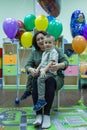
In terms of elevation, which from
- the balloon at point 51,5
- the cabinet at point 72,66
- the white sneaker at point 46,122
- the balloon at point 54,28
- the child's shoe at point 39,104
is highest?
the balloon at point 51,5

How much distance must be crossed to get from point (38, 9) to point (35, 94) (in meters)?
2.93

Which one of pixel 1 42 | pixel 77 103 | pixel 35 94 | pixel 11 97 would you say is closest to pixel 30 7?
pixel 1 42

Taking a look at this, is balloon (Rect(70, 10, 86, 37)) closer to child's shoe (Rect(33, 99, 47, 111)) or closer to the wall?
child's shoe (Rect(33, 99, 47, 111))

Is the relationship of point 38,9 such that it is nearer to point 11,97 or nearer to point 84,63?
point 84,63

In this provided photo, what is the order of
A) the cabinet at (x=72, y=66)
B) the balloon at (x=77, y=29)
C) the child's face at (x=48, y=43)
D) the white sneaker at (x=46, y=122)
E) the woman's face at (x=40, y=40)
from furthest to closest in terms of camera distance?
1. the cabinet at (x=72, y=66)
2. the balloon at (x=77, y=29)
3. the woman's face at (x=40, y=40)
4. the child's face at (x=48, y=43)
5. the white sneaker at (x=46, y=122)

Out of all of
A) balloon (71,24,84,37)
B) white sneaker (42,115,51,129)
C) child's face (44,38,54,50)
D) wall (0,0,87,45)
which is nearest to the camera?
white sneaker (42,115,51,129)

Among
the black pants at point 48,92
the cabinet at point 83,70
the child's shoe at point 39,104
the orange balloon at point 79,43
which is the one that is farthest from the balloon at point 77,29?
the cabinet at point 83,70

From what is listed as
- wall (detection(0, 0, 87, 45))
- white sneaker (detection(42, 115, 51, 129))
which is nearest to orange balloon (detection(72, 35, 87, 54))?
white sneaker (detection(42, 115, 51, 129))

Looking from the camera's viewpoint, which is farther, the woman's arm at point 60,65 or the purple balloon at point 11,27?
the purple balloon at point 11,27

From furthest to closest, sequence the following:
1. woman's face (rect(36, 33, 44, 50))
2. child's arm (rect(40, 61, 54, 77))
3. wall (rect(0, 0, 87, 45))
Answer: wall (rect(0, 0, 87, 45)), woman's face (rect(36, 33, 44, 50)), child's arm (rect(40, 61, 54, 77))

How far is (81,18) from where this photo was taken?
8.68ft

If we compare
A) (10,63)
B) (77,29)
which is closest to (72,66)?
(10,63)

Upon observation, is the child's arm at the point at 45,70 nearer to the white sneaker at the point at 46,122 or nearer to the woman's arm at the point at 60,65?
the woman's arm at the point at 60,65

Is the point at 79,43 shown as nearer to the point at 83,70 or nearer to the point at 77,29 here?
the point at 77,29
